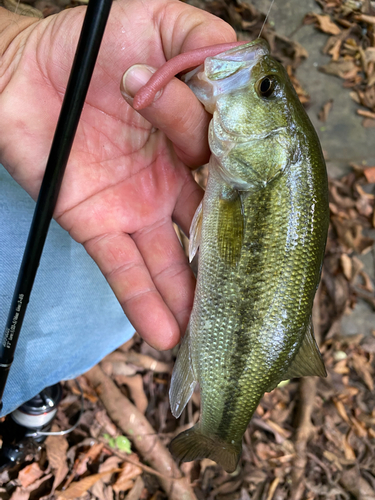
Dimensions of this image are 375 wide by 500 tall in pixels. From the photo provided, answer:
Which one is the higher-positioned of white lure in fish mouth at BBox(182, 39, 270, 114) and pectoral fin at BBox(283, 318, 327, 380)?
white lure in fish mouth at BBox(182, 39, 270, 114)

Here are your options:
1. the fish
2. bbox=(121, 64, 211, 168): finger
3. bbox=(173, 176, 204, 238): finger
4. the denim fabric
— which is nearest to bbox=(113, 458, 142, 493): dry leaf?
the denim fabric

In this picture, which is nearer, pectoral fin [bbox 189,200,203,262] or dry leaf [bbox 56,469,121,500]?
pectoral fin [bbox 189,200,203,262]

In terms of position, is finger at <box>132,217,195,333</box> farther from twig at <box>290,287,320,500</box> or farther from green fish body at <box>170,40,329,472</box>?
twig at <box>290,287,320,500</box>

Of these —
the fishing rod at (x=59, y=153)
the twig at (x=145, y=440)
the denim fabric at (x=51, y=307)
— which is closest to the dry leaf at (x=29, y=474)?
the twig at (x=145, y=440)

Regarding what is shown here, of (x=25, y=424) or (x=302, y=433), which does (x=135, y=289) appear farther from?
(x=302, y=433)

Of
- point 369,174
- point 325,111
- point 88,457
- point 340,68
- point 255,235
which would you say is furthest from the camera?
point 340,68

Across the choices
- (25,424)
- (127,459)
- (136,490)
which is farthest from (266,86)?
(136,490)

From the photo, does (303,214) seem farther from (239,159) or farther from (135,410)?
(135,410)
